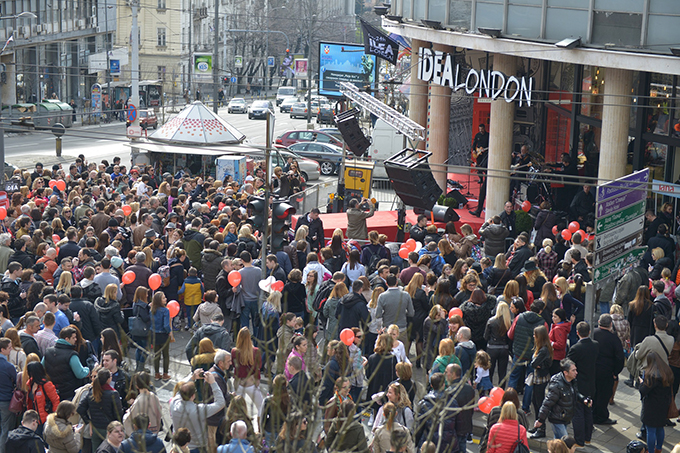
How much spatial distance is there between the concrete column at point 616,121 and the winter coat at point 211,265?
9349 millimetres

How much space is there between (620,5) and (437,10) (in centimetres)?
641

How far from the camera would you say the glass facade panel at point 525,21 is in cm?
2003

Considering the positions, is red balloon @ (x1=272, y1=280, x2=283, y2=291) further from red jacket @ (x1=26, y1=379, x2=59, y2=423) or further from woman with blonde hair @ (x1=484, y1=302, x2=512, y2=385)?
red jacket @ (x1=26, y1=379, x2=59, y2=423)

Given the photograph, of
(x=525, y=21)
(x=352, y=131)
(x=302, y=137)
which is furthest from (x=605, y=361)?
(x=302, y=137)

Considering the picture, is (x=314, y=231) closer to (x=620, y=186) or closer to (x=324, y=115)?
(x=620, y=186)

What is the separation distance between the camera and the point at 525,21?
20.3 meters

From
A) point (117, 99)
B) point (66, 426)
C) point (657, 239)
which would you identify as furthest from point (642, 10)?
point (117, 99)

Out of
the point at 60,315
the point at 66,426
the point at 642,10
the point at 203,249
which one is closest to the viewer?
the point at 66,426

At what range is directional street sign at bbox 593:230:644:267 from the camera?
1223 cm

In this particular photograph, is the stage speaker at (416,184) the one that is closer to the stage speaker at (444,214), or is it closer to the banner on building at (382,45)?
the stage speaker at (444,214)

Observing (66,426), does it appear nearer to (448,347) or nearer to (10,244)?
(448,347)

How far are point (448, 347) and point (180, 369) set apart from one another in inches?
200

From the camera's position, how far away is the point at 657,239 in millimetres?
15500

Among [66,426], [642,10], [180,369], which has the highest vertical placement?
[642,10]
